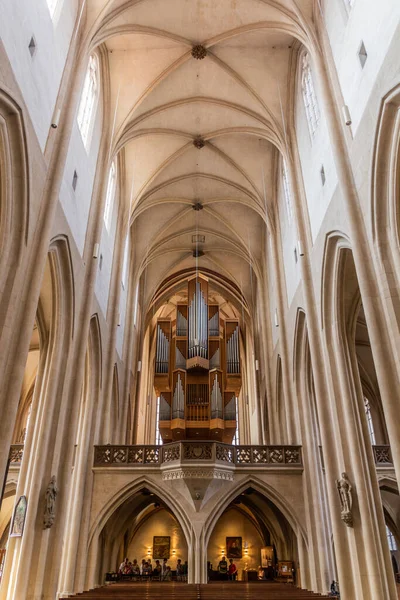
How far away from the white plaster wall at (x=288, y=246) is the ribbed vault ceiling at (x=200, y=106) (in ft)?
4.20

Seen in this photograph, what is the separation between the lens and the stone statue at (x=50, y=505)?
1121 centimetres

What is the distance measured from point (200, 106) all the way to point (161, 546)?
19.8 m

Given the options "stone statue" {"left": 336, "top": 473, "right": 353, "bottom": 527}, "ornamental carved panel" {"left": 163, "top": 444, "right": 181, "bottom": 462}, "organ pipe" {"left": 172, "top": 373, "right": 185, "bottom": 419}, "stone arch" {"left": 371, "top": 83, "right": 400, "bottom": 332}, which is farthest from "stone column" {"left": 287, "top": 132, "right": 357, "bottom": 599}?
"organ pipe" {"left": 172, "top": 373, "right": 185, "bottom": 419}

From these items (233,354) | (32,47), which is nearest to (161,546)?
(233,354)

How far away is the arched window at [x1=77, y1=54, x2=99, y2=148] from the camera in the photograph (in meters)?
15.2

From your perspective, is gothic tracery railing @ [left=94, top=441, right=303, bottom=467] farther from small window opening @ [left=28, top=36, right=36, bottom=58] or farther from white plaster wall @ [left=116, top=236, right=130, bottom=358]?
small window opening @ [left=28, top=36, right=36, bottom=58]

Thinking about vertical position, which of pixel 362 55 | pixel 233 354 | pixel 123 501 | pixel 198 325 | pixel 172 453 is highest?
pixel 198 325

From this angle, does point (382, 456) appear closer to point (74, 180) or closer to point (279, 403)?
point (279, 403)

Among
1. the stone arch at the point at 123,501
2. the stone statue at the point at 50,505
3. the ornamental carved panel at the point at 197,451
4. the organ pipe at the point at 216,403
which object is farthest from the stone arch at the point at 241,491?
the organ pipe at the point at 216,403

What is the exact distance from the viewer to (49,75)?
458 inches

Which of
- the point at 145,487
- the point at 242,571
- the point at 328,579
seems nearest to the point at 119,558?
the point at 242,571

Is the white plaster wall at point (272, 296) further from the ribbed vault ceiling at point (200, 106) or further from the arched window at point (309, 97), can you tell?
the arched window at point (309, 97)

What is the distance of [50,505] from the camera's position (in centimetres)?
1134

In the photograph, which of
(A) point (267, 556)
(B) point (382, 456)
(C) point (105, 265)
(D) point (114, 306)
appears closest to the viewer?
(B) point (382, 456)
